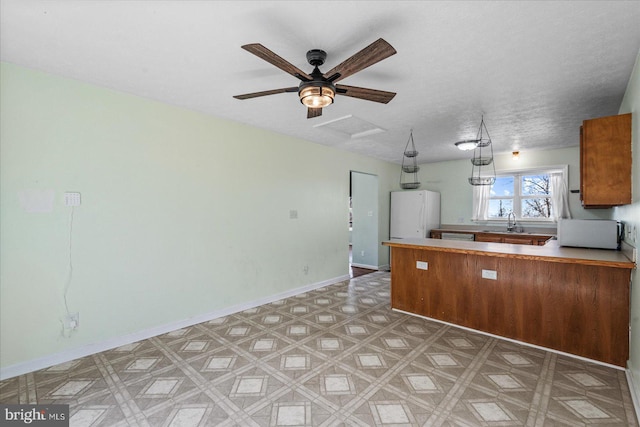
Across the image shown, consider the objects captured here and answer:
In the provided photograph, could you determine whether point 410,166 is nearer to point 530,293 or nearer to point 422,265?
point 422,265

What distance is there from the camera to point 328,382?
2.28 meters

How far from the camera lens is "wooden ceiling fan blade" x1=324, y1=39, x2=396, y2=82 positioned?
5.27 ft

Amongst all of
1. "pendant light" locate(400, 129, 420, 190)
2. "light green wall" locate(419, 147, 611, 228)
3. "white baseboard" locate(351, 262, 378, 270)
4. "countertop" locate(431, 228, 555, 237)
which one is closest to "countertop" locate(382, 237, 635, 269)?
"pendant light" locate(400, 129, 420, 190)

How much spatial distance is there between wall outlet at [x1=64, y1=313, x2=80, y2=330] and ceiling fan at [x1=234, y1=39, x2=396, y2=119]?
2474 mm

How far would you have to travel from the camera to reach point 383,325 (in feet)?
11.3

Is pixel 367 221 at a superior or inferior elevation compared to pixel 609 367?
superior

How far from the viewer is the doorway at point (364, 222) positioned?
21.6ft

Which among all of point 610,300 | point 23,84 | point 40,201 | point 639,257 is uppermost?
point 23,84

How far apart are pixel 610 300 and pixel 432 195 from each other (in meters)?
4.03

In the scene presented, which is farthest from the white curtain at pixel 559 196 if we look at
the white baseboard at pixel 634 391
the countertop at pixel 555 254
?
the white baseboard at pixel 634 391

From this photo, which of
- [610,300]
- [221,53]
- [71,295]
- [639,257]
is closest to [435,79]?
[221,53]

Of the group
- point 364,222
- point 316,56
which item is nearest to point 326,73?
point 316,56

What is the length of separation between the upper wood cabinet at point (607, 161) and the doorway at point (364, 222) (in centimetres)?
394

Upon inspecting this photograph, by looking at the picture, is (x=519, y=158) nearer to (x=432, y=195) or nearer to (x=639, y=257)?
(x=432, y=195)
